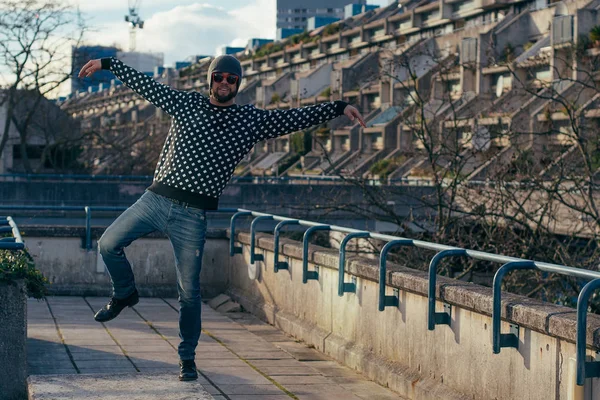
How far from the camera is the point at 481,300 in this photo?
6.65 meters

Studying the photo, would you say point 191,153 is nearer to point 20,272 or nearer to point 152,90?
point 152,90

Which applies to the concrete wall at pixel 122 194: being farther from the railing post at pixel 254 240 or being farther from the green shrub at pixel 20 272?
the green shrub at pixel 20 272

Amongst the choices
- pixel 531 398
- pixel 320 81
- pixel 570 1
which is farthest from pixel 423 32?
pixel 531 398

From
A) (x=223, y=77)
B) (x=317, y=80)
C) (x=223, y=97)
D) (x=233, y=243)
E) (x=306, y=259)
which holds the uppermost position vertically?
(x=317, y=80)

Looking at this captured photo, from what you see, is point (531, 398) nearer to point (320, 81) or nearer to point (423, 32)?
point (423, 32)

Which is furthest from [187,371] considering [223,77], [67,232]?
[67,232]

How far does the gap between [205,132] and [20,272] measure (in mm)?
1708

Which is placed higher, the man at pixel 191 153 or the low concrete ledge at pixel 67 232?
the man at pixel 191 153

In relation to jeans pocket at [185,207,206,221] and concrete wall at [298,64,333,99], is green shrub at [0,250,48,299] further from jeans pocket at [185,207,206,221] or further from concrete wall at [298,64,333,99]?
concrete wall at [298,64,333,99]

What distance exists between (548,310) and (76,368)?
403 centimetres

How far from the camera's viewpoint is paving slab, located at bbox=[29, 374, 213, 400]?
6.30 metres

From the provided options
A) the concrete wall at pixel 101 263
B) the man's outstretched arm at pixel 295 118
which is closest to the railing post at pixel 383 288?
the man's outstretched arm at pixel 295 118

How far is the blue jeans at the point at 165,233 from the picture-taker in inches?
261

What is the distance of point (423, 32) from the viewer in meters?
92.1
